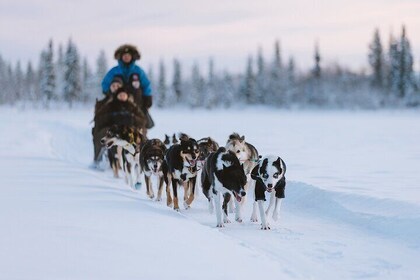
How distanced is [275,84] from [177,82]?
23.7m

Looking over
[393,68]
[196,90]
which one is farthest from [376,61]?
[196,90]

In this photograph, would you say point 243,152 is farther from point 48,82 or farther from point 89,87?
point 89,87

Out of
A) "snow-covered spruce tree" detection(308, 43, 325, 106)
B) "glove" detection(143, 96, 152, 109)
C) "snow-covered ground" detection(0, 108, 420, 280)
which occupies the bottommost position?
"snow-covered ground" detection(0, 108, 420, 280)

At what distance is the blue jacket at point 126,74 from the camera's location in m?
11.9

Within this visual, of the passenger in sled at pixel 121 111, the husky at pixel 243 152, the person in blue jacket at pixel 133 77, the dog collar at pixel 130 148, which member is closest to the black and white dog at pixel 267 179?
the husky at pixel 243 152

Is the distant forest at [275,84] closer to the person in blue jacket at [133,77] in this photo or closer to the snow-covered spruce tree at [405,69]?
the snow-covered spruce tree at [405,69]

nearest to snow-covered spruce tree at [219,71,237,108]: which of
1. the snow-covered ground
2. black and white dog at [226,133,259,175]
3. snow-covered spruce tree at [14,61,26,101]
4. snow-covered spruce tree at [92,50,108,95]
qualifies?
snow-covered spruce tree at [92,50,108,95]

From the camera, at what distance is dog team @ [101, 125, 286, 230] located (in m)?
6.62

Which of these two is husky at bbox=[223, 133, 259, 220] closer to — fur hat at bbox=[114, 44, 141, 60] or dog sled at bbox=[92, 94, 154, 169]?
dog sled at bbox=[92, 94, 154, 169]

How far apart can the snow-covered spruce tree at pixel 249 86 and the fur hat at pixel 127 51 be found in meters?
80.6

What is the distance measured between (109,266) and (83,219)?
1.80 m

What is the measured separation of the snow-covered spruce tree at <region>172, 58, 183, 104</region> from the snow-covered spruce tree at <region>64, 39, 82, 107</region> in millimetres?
23535

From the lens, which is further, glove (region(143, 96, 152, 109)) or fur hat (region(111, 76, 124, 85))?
glove (region(143, 96, 152, 109))

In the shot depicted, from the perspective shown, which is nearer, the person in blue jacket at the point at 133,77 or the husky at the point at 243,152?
the husky at the point at 243,152
